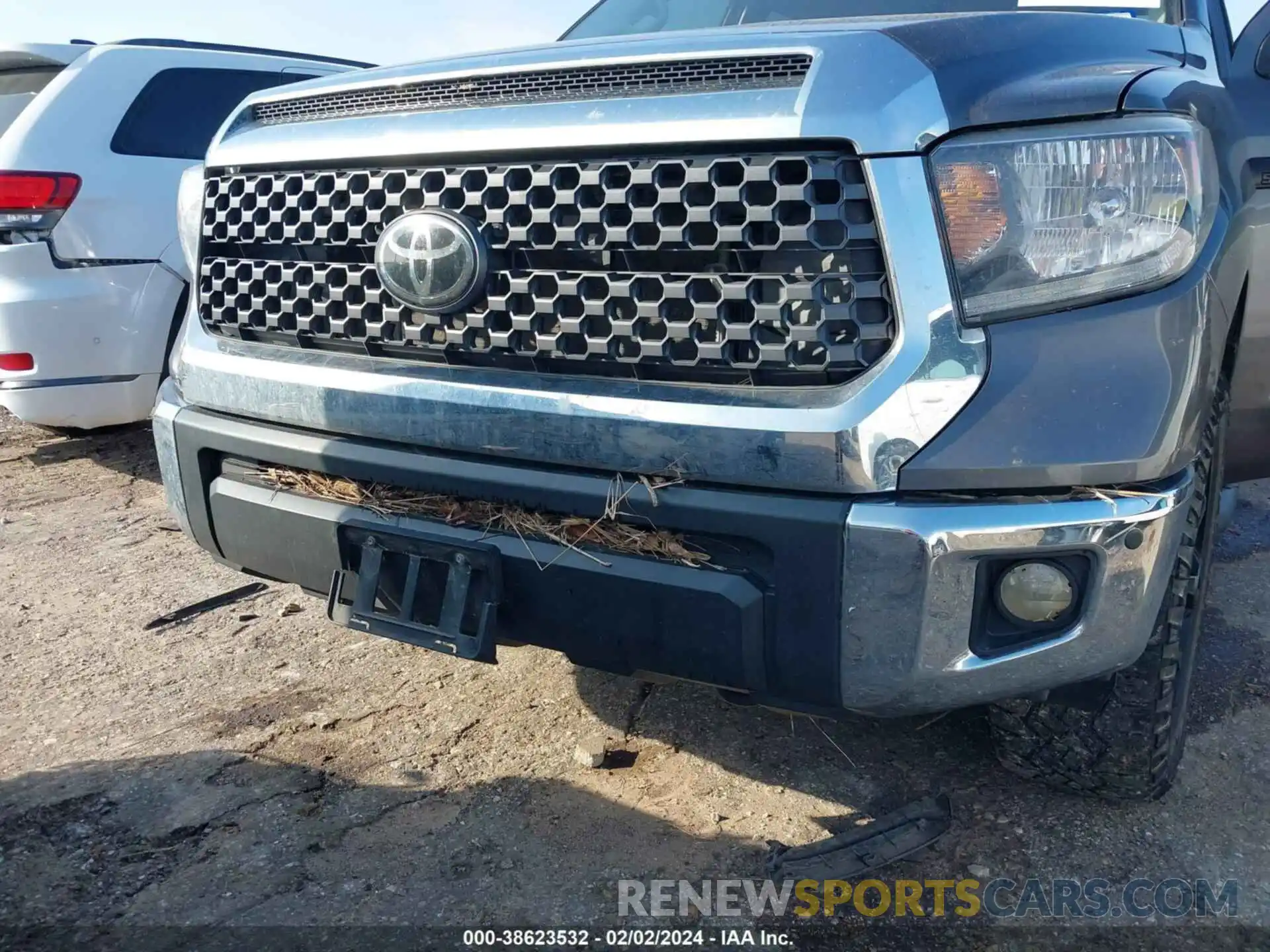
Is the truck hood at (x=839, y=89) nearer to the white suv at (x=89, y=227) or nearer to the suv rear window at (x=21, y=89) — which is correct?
the white suv at (x=89, y=227)

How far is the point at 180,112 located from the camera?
16.0 feet

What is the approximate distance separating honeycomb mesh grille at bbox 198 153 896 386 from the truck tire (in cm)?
82

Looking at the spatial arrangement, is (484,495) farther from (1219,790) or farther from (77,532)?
(77,532)

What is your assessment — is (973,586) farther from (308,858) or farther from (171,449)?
(171,449)

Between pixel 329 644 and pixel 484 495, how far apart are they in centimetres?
151

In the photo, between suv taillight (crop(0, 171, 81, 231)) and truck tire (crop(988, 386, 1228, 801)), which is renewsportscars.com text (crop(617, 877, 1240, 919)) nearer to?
truck tire (crop(988, 386, 1228, 801))

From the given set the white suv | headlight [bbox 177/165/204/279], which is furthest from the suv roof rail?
headlight [bbox 177/165/204/279]

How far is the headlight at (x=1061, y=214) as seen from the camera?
1656 millimetres

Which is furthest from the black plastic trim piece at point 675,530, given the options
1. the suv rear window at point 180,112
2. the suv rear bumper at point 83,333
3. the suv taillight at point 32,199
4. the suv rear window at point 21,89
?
the suv rear window at point 21,89

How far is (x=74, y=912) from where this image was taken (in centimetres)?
204

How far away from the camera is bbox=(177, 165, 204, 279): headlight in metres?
2.56

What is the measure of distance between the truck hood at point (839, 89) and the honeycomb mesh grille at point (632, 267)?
0.05m

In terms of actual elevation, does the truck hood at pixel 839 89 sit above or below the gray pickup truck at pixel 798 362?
above

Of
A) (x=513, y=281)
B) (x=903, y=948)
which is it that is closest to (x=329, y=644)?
(x=513, y=281)
